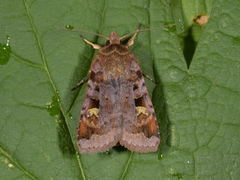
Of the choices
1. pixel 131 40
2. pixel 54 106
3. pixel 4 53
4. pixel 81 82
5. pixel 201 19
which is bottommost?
pixel 54 106

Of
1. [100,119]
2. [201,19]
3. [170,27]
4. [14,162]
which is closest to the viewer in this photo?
[14,162]

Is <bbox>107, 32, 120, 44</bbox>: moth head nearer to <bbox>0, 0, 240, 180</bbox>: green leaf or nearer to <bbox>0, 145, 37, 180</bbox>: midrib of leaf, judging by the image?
<bbox>0, 0, 240, 180</bbox>: green leaf

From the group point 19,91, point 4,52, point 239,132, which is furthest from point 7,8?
point 239,132

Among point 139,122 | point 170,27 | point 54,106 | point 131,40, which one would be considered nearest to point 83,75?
point 54,106

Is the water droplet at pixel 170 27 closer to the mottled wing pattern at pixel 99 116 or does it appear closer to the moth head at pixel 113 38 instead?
the moth head at pixel 113 38

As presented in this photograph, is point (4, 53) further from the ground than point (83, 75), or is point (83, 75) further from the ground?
point (4, 53)

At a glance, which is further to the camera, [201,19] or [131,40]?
[201,19]

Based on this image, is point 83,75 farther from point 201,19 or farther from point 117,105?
point 201,19
